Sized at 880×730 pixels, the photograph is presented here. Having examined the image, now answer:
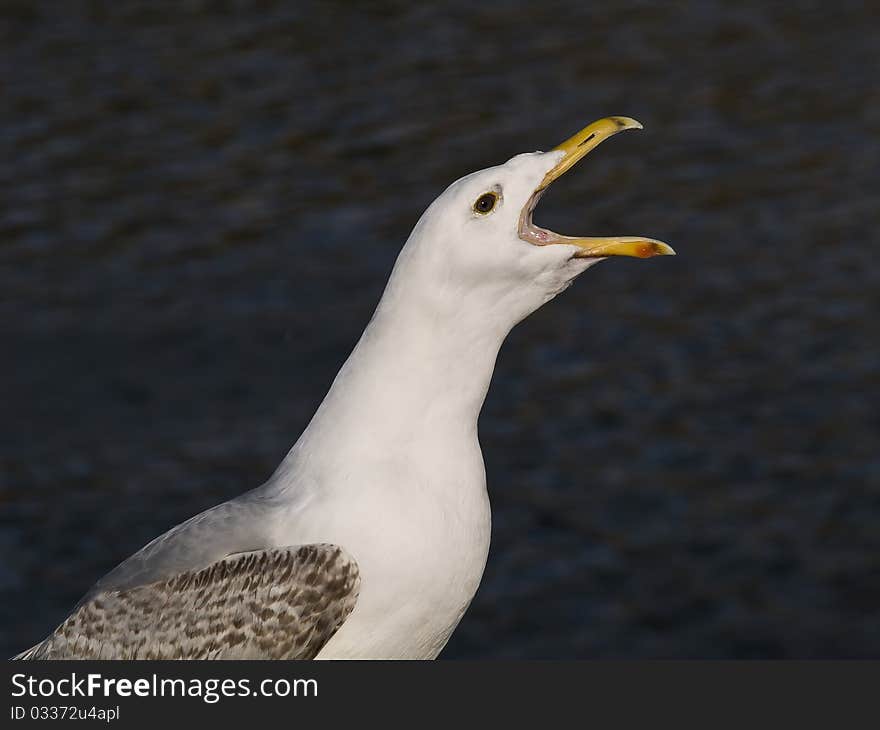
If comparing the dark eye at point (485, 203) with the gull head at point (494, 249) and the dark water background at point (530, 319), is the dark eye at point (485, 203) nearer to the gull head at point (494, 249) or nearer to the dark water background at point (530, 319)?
the gull head at point (494, 249)

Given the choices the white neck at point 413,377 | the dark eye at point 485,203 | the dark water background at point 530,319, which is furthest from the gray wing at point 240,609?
the dark water background at point 530,319

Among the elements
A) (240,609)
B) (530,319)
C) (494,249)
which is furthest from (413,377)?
(530,319)

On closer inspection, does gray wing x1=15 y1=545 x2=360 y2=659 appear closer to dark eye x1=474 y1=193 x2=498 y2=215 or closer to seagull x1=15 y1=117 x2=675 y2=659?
seagull x1=15 y1=117 x2=675 y2=659

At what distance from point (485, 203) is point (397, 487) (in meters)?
0.88

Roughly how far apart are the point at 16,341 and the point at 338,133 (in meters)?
3.67

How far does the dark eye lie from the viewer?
17.5 ft

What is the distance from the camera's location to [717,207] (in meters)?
13.3

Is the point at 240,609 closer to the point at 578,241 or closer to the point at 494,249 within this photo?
the point at 494,249

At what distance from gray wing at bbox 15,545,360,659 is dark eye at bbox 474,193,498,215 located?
1.09 meters

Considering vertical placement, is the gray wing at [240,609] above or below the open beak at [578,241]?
below

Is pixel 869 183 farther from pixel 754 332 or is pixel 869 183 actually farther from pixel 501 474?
pixel 501 474

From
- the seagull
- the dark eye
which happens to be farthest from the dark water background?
the dark eye

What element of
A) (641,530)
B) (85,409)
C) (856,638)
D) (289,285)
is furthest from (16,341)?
(856,638)

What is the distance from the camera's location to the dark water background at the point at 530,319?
10.0m
